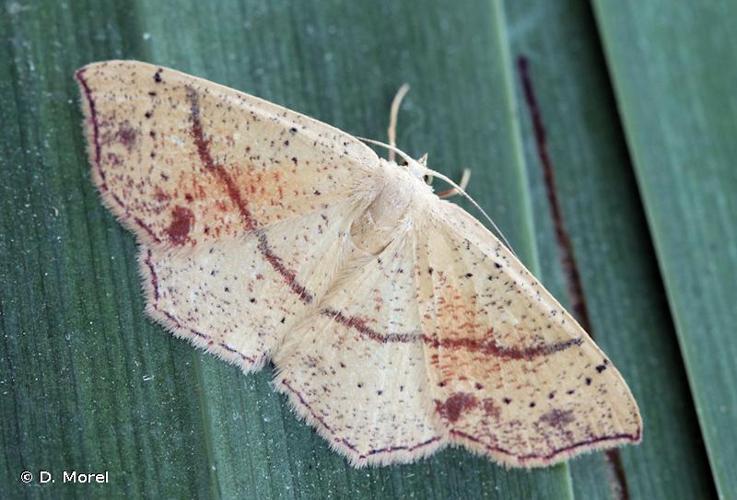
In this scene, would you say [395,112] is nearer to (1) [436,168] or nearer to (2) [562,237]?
(1) [436,168]

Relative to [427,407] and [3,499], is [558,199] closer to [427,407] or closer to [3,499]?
[427,407]

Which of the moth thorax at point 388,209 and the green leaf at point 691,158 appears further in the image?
the green leaf at point 691,158

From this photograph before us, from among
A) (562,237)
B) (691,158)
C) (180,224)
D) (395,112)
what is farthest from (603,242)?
(180,224)

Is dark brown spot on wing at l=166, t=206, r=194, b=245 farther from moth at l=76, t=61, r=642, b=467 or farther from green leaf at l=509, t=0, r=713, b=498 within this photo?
green leaf at l=509, t=0, r=713, b=498

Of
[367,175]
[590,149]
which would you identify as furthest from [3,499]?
[590,149]

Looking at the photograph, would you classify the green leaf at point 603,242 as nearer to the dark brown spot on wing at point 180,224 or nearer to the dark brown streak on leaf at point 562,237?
the dark brown streak on leaf at point 562,237

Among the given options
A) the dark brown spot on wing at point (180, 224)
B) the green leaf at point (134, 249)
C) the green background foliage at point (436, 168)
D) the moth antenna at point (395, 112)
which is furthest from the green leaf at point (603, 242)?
the dark brown spot on wing at point (180, 224)

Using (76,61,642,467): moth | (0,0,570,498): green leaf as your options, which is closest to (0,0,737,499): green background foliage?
(0,0,570,498): green leaf
